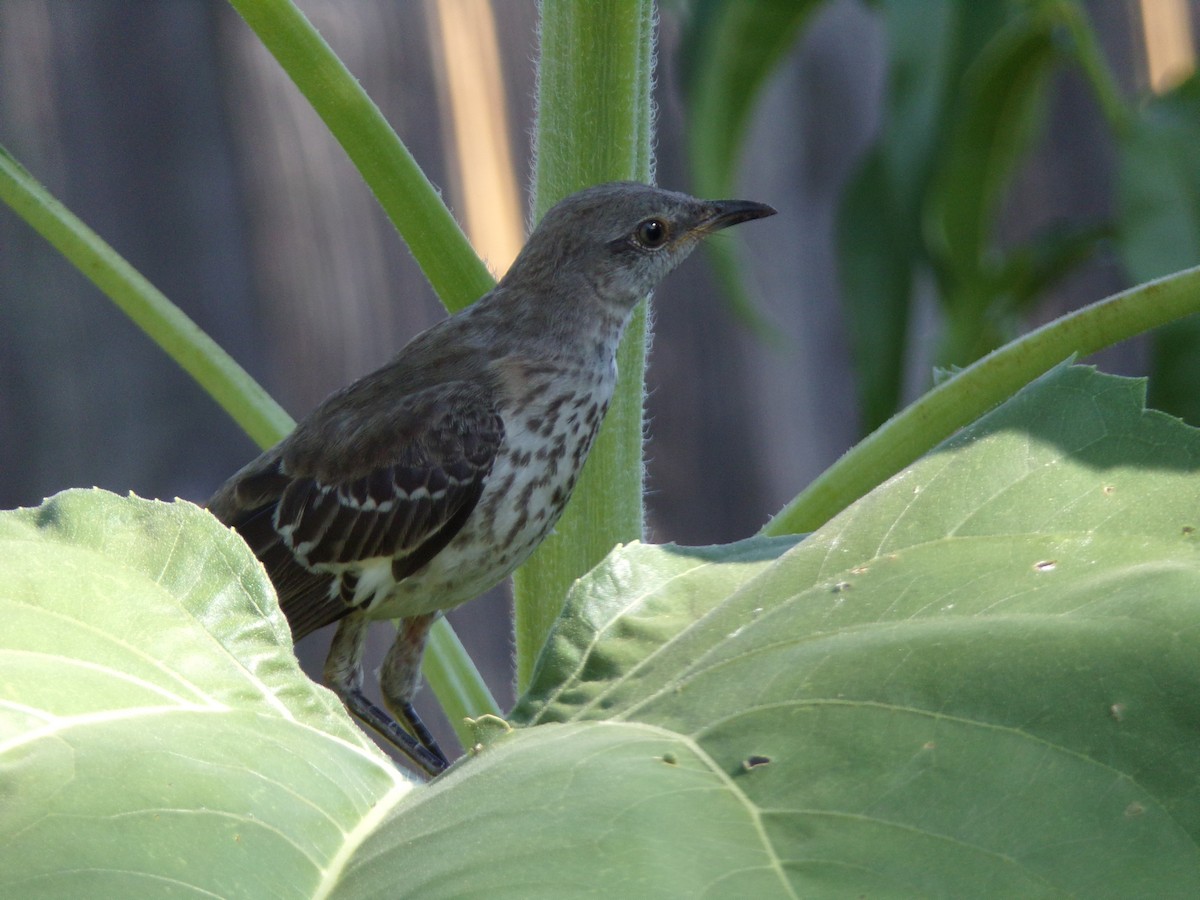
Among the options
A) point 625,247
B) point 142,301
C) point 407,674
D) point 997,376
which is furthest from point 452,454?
point 997,376

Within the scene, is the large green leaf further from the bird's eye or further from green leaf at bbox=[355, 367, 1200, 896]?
the bird's eye

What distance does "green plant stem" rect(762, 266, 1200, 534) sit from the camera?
106cm

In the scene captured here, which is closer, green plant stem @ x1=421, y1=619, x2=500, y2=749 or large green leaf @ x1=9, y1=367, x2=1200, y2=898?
large green leaf @ x1=9, y1=367, x2=1200, y2=898

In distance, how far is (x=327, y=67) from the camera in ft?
4.05

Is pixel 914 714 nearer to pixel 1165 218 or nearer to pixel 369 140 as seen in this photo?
pixel 369 140

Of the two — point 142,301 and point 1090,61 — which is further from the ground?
point 142,301

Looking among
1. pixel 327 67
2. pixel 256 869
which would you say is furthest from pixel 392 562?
pixel 256 869

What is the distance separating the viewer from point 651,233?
214 centimetres

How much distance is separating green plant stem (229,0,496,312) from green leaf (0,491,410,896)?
43cm

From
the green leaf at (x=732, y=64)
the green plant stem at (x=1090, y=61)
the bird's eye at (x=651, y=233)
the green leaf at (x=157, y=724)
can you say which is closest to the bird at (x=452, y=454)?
the bird's eye at (x=651, y=233)

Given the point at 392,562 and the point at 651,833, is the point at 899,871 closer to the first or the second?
the point at 651,833

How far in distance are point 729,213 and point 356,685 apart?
0.90 m

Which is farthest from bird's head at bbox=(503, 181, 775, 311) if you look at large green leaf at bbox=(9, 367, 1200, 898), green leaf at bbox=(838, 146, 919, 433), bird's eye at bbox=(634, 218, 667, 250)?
large green leaf at bbox=(9, 367, 1200, 898)

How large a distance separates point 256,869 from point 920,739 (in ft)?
0.94
